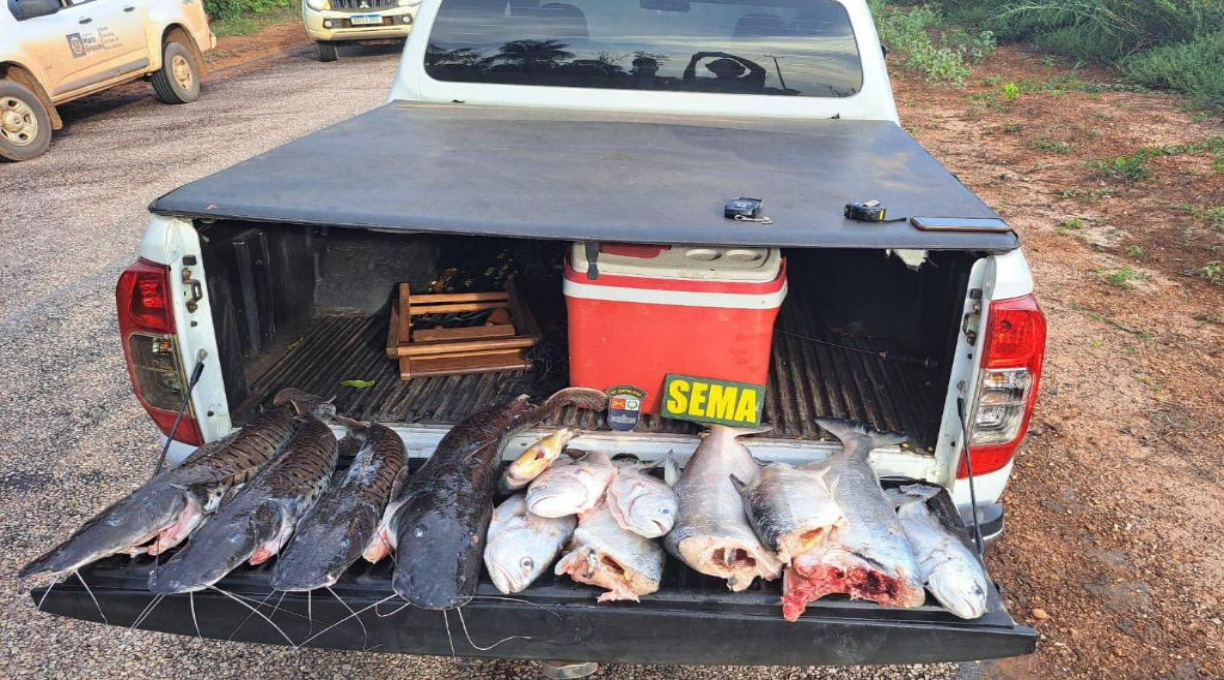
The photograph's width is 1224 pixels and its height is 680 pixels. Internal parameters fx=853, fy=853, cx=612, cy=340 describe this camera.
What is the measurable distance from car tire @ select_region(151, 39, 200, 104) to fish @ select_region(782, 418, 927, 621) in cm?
1262

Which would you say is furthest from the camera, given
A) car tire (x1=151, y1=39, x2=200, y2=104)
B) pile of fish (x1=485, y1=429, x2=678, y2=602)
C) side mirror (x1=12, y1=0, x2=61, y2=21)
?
car tire (x1=151, y1=39, x2=200, y2=104)

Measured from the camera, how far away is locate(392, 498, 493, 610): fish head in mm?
2102

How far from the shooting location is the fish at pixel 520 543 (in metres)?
2.19

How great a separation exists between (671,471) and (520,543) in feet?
1.98

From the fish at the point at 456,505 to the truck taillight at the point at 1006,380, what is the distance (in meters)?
1.21

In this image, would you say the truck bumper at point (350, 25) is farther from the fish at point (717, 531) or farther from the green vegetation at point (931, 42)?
the fish at point (717, 531)

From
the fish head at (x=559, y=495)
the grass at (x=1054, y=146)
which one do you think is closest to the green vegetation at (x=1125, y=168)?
the grass at (x=1054, y=146)

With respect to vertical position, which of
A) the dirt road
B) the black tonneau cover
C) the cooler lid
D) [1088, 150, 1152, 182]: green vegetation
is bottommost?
the dirt road

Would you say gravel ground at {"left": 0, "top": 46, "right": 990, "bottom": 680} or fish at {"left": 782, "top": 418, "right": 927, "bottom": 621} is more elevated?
fish at {"left": 782, "top": 418, "right": 927, "bottom": 621}

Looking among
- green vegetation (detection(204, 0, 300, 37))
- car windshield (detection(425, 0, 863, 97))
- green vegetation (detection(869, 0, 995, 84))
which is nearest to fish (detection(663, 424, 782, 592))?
car windshield (detection(425, 0, 863, 97))

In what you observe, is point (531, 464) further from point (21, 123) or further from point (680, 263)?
point (21, 123)

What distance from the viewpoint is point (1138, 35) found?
14.2m

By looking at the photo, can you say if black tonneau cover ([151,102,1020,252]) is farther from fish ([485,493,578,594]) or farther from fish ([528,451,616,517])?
fish ([485,493,578,594])

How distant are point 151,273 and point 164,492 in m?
0.66
